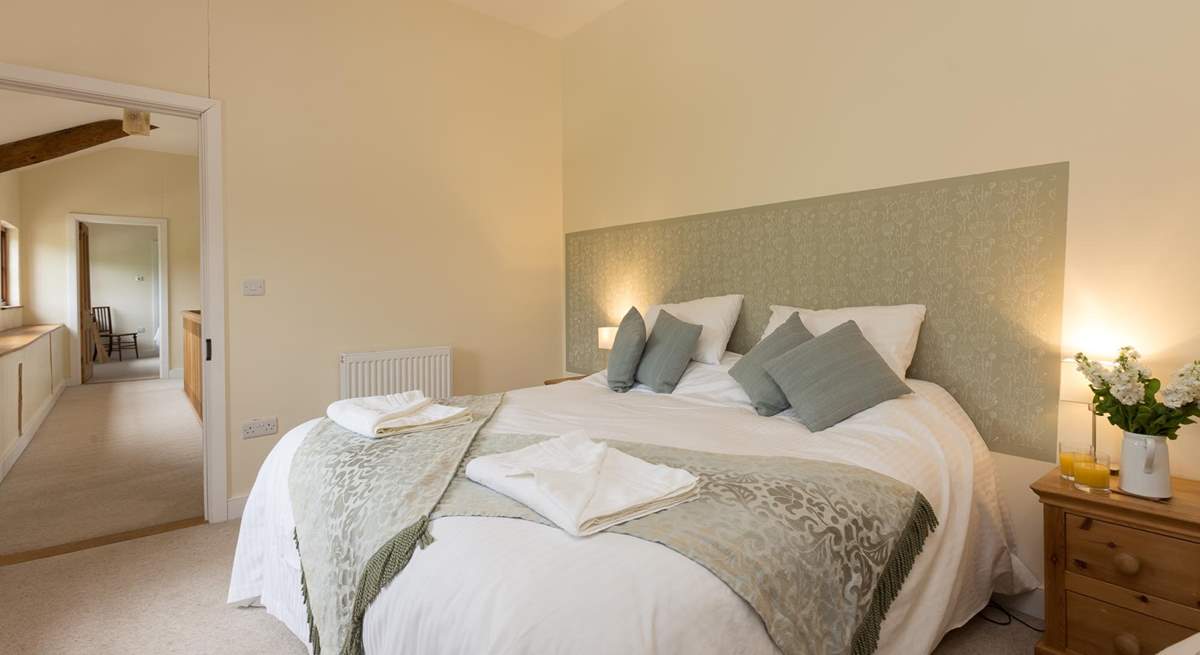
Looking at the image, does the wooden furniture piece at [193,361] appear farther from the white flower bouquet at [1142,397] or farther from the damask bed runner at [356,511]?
the white flower bouquet at [1142,397]

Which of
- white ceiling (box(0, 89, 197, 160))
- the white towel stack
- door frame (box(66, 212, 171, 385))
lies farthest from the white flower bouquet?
door frame (box(66, 212, 171, 385))

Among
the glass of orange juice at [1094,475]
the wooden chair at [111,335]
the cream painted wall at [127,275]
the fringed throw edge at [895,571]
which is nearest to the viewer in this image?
the fringed throw edge at [895,571]

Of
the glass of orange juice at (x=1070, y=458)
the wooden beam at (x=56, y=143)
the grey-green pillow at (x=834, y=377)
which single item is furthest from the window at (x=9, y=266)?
the glass of orange juice at (x=1070, y=458)

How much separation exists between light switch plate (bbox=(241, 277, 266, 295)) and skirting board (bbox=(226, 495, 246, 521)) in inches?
45.2

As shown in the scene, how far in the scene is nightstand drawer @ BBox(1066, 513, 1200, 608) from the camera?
152cm

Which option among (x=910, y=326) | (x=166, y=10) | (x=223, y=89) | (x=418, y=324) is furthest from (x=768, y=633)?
(x=166, y=10)

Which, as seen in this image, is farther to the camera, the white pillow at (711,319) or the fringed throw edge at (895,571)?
the white pillow at (711,319)

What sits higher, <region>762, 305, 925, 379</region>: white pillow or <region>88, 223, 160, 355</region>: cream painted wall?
<region>88, 223, 160, 355</region>: cream painted wall

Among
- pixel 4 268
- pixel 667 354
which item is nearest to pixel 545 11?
pixel 667 354

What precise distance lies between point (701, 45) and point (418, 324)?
2535 mm

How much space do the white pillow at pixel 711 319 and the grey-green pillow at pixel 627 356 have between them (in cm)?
11

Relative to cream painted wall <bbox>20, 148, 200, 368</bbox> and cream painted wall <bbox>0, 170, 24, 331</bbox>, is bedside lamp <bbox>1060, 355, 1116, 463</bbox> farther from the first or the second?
cream painted wall <bbox>20, 148, 200, 368</bbox>

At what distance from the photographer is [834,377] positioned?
7.05ft

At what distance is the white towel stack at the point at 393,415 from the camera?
190 centimetres
